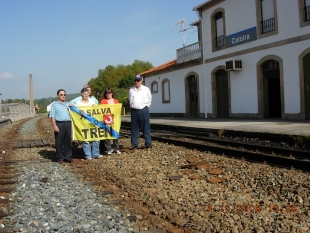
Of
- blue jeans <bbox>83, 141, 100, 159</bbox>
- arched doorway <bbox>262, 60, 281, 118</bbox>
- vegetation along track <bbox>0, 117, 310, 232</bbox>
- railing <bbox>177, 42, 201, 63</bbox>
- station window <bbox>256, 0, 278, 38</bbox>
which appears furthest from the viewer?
railing <bbox>177, 42, 201, 63</bbox>

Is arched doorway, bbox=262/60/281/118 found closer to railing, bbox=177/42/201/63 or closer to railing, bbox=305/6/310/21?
railing, bbox=305/6/310/21

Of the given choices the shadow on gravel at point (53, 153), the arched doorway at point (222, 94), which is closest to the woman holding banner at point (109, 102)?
the shadow on gravel at point (53, 153)

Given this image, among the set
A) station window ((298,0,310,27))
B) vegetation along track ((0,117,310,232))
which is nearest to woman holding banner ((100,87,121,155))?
vegetation along track ((0,117,310,232))

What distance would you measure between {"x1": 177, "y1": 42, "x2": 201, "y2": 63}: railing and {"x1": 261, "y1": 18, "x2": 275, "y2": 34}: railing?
681 cm

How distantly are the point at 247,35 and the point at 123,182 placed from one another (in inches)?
630

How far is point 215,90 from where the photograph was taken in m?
23.3

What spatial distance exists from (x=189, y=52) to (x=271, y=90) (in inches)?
349

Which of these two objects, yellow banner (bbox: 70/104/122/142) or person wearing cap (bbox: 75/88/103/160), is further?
yellow banner (bbox: 70/104/122/142)

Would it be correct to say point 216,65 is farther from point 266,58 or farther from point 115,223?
point 115,223

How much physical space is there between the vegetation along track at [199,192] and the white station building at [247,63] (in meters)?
10.4

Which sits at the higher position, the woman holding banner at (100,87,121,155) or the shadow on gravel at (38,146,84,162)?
the woman holding banner at (100,87,121,155)

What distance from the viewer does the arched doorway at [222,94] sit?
73.1 feet

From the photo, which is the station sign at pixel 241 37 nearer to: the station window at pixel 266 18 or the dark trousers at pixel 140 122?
the station window at pixel 266 18

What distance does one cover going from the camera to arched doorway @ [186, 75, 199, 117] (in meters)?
25.8
